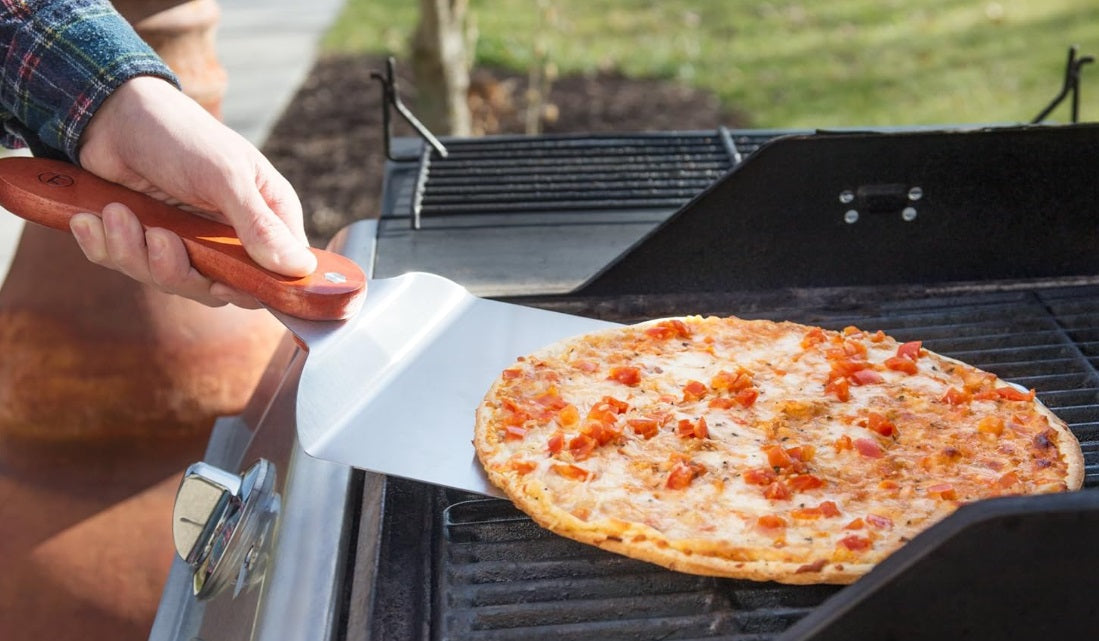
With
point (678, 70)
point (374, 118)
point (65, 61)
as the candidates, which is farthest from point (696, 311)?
point (678, 70)

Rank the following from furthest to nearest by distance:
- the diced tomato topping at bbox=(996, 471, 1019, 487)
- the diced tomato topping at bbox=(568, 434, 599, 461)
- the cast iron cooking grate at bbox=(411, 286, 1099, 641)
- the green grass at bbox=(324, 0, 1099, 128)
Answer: the green grass at bbox=(324, 0, 1099, 128), the diced tomato topping at bbox=(568, 434, 599, 461), the diced tomato topping at bbox=(996, 471, 1019, 487), the cast iron cooking grate at bbox=(411, 286, 1099, 641)

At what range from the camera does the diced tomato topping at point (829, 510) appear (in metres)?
1.64

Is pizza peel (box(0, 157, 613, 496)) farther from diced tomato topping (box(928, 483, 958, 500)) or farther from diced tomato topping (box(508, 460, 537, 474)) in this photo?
diced tomato topping (box(928, 483, 958, 500))

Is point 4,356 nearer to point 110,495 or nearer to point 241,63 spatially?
point 110,495

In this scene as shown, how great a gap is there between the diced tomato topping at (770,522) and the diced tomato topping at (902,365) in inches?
22.3

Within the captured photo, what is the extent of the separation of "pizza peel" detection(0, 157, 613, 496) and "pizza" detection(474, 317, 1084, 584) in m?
0.07

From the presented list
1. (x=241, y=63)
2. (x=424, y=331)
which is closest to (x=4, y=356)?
(x=424, y=331)

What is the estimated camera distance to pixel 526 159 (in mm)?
3064

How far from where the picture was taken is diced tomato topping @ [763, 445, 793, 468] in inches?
69.2

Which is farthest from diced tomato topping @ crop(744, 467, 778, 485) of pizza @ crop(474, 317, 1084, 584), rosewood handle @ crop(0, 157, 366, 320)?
rosewood handle @ crop(0, 157, 366, 320)

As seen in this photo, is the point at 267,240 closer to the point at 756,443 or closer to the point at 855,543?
the point at 756,443

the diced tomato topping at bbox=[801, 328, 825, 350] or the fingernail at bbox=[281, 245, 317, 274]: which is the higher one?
the diced tomato topping at bbox=[801, 328, 825, 350]

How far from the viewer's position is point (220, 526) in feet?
5.97

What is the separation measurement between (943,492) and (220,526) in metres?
1.18
